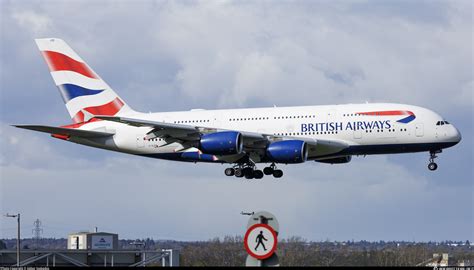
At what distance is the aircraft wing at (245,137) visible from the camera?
71.3 m

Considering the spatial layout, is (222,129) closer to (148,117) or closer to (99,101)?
(148,117)

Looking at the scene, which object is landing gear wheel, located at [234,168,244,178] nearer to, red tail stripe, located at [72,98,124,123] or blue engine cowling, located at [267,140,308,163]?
blue engine cowling, located at [267,140,308,163]

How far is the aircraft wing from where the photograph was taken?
71.3 m

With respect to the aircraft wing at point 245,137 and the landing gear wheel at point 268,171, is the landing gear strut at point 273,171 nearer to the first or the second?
the landing gear wheel at point 268,171

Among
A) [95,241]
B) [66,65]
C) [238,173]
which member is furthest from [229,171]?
[95,241]

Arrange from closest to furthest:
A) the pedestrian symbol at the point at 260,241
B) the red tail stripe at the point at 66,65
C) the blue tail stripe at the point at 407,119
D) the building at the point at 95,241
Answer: the pedestrian symbol at the point at 260,241 → the blue tail stripe at the point at 407,119 → the red tail stripe at the point at 66,65 → the building at the point at 95,241

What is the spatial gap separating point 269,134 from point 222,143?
4.51 metres

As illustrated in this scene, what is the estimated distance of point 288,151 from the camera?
70.5 meters

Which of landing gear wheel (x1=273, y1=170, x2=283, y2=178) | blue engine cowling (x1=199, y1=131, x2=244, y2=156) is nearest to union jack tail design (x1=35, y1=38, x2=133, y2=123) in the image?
landing gear wheel (x1=273, y1=170, x2=283, y2=178)

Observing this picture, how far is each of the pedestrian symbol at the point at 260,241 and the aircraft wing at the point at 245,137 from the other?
44120 mm

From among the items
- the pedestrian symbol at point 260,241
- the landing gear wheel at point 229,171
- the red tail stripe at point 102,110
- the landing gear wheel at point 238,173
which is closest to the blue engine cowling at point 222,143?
the landing gear wheel at point 238,173

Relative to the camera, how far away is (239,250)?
287 ft

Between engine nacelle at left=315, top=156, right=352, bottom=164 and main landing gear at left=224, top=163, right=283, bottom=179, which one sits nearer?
main landing gear at left=224, top=163, right=283, bottom=179

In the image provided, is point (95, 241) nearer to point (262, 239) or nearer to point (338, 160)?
point (338, 160)
